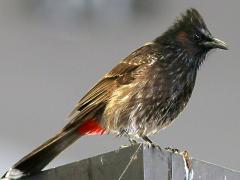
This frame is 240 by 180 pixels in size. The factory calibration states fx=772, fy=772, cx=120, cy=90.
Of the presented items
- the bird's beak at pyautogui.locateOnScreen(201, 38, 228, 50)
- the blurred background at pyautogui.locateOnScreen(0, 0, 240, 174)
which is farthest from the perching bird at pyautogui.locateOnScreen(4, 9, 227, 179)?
the blurred background at pyautogui.locateOnScreen(0, 0, 240, 174)

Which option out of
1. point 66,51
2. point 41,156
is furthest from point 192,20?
point 66,51

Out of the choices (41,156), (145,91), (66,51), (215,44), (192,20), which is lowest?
(41,156)

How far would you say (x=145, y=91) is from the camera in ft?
10.8

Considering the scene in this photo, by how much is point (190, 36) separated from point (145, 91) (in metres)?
0.39

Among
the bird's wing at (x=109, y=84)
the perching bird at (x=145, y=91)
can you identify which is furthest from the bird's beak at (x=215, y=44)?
the bird's wing at (x=109, y=84)

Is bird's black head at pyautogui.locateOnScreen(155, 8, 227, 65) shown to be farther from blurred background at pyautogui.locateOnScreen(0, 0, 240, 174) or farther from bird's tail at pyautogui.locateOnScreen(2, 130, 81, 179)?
blurred background at pyautogui.locateOnScreen(0, 0, 240, 174)

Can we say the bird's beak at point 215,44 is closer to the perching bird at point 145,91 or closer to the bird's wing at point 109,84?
the perching bird at point 145,91

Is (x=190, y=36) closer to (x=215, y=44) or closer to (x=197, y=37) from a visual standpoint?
(x=197, y=37)

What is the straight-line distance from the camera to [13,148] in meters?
4.93

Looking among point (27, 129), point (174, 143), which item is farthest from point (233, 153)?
point (27, 129)

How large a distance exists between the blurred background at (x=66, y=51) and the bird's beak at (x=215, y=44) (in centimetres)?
148

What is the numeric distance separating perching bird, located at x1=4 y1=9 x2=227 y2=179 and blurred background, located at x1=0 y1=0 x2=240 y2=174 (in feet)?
4.72

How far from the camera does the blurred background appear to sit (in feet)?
16.2

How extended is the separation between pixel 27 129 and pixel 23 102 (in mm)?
176
